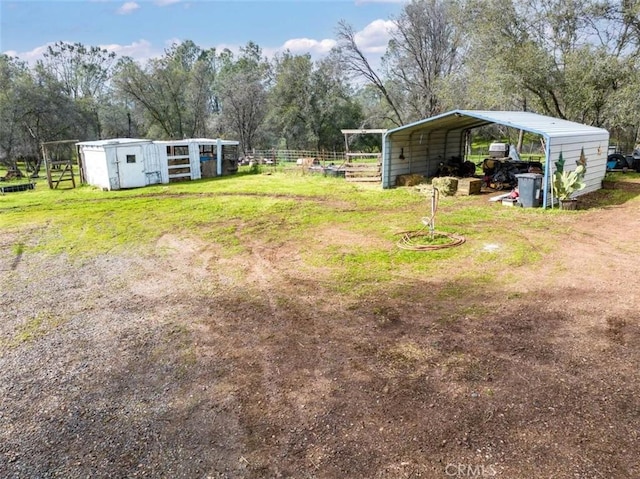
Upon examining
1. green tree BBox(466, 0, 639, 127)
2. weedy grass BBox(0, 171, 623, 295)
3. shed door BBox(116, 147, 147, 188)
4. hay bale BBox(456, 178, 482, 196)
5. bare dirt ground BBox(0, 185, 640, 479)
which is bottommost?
bare dirt ground BBox(0, 185, 640, 479)

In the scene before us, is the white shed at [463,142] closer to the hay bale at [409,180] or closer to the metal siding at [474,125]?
the metal siding at [474,125]

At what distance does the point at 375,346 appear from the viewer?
185 inches

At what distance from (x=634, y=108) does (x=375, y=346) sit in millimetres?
17172

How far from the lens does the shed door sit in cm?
1789

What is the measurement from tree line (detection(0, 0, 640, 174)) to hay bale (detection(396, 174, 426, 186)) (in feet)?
20.8

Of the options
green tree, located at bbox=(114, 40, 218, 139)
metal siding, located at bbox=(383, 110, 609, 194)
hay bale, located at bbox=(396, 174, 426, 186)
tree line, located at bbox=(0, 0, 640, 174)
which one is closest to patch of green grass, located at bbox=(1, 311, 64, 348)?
metal siding, located at bbox=(383, 110, 609, 194)

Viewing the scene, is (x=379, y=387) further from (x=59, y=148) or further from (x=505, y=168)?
(x=59, y=148)

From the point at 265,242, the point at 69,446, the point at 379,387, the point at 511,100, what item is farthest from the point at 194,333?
the point at 511,100

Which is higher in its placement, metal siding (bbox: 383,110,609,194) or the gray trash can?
metal siding (bbox: 383,110,609,194)

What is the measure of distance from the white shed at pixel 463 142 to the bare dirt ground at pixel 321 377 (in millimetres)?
5719

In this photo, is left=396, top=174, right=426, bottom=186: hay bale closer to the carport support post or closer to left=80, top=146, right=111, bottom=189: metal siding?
the carport support post

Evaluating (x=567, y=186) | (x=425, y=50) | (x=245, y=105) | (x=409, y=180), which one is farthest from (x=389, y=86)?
(x=567, y=186)

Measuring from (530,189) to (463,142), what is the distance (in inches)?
341

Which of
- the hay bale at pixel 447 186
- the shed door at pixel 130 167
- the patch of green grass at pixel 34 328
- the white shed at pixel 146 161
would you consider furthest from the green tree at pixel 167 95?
the patch of green grass at pixel 34 328
